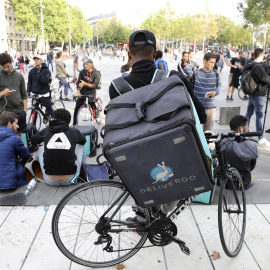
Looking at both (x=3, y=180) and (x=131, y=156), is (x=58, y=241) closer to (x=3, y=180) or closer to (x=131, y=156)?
(x=131, y=156)

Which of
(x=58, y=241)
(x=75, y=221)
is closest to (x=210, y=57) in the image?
(x=75, y=221)

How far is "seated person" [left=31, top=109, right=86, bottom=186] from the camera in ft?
14.7

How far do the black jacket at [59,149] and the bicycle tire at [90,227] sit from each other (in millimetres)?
1276

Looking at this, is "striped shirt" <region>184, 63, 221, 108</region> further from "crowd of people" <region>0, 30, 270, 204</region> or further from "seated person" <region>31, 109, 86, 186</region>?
"seated person" <region>31, 109, 86, 186</region>

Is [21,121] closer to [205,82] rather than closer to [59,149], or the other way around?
[59,149]

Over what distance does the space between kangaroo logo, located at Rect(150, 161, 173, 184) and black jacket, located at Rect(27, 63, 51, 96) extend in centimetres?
620

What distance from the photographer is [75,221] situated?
10.7ft

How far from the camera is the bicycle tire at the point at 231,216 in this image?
114 inches

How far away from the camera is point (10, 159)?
4.55 m

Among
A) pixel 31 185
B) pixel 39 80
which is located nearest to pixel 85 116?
pixel 39 80

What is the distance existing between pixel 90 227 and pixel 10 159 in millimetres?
1987

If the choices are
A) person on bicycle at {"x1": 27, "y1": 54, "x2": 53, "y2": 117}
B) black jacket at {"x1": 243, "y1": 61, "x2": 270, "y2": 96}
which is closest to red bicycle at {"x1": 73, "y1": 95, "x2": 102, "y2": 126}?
person on bicycle at {"x1": 27, "y1": 54, "x2": 53, "y2": 117}

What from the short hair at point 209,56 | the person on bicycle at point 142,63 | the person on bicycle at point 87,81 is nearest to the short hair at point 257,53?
the short hair at point 209,56

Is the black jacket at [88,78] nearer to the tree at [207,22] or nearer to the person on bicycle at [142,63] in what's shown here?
the person on bicycle at [142,63]
